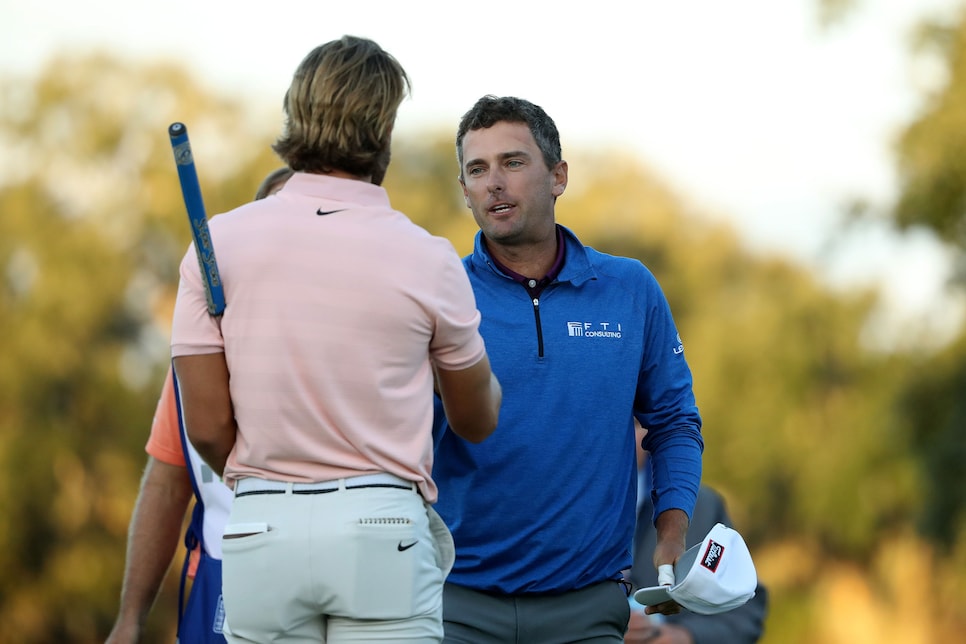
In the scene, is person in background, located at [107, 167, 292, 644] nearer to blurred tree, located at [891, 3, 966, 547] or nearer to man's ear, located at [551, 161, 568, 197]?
man's ear, located at [551, 161, 568, 197]

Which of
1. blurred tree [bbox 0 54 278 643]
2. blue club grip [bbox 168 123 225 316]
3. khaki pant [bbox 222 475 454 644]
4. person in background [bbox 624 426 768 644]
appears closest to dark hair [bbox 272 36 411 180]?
blue club grip [bbox 168 123 225 316]

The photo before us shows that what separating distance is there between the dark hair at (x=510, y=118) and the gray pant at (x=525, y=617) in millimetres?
1240

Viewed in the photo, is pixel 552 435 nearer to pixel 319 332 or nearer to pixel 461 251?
pixel 319 332

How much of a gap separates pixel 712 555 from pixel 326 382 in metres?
1.18

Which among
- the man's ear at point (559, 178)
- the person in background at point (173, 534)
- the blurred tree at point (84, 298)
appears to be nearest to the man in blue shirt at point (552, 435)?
the man's ear at point (559, 178)

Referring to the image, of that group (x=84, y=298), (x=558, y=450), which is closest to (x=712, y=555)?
(x=558, y=450)

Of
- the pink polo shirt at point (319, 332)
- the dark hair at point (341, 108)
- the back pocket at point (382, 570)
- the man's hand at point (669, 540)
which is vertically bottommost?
the man's hand at point (669, 540)

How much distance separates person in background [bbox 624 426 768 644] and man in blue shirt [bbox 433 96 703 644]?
3.02 ft

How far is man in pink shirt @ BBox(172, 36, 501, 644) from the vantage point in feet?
8.20

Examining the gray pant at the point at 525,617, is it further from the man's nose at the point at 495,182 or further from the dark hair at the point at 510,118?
the dark hair at the point at 510,118

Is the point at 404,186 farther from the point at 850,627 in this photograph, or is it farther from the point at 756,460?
the point at 850,627

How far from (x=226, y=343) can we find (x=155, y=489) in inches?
61.6

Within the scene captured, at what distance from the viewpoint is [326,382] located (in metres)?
2.54

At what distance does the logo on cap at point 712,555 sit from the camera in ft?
10.6
